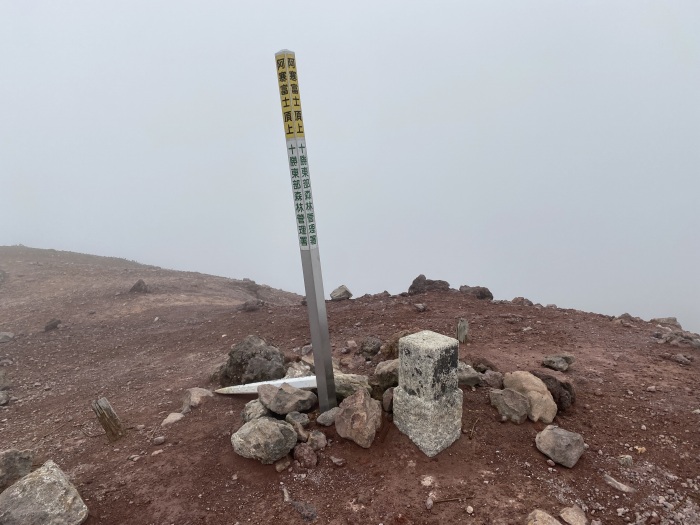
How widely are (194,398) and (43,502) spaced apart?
253cm

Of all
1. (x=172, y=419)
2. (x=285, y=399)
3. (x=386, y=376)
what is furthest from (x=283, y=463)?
(x=172, y=419)

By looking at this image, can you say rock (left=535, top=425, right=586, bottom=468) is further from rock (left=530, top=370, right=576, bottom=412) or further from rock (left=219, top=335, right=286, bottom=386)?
rock (left=219, top=335, right=286, bottom=386)

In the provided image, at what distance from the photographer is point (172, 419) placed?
6.21 metres

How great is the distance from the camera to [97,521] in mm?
4379

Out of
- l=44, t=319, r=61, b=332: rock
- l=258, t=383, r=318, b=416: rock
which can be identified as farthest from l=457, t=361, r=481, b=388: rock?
l=44, t=319, r=61, b=332: rock

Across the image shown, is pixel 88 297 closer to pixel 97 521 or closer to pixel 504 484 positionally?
pixel 97 521

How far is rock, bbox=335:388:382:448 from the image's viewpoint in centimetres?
505

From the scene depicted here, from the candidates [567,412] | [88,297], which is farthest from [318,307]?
[88,297]

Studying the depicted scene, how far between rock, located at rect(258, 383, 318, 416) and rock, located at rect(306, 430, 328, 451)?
535 millimetres

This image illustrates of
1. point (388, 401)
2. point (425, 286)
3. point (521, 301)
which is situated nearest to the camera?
point (388, 401)

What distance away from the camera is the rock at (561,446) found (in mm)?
4742

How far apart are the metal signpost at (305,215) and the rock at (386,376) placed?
770mm

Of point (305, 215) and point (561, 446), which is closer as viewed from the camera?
point (561, 446)

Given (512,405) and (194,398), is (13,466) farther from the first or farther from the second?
(512,405)
